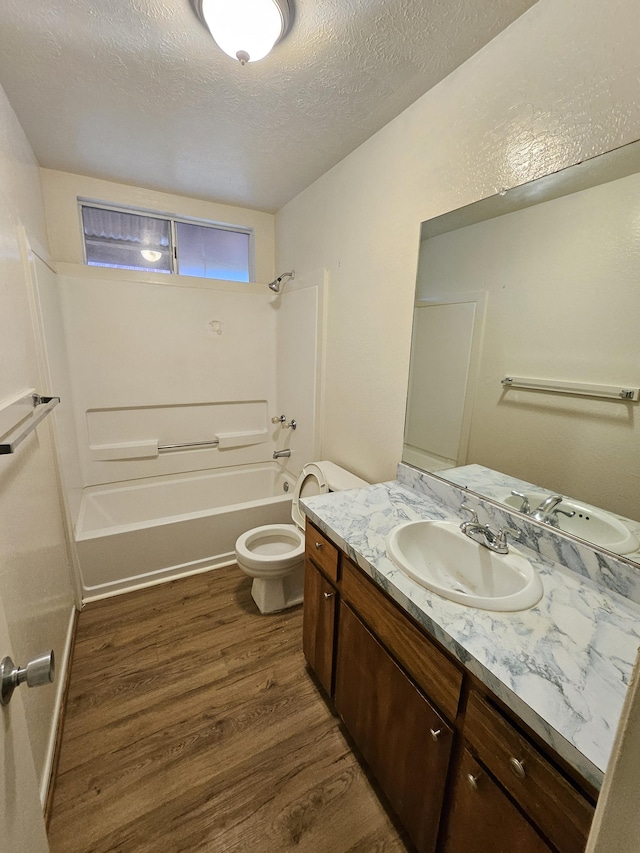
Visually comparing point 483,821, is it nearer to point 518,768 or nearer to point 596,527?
point 518,768

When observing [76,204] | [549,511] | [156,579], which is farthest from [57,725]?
[76,204]

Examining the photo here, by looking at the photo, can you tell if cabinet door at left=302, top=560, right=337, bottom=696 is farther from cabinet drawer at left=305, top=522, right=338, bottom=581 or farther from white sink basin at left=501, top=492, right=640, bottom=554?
white sink basin at left=501, top=492, right=640, bottom=554

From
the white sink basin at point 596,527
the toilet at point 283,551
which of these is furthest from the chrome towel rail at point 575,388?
the toilet at point 283,551

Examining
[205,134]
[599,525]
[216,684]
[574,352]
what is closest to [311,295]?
[205,134]

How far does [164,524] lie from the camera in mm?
2148

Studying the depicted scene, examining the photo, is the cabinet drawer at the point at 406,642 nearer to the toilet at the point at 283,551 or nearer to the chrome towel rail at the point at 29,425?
the toilet at the point at 283,551

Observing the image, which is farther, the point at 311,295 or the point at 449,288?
the point at 311,295

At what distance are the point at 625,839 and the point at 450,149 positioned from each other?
5.75ft

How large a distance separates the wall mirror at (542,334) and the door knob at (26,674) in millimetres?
1317

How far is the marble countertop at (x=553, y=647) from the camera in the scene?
0.62m

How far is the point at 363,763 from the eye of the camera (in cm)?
129

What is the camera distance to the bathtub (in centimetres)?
206

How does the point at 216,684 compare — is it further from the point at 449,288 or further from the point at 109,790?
the point at 449,288

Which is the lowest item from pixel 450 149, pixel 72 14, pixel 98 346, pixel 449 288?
pixel 98 346
